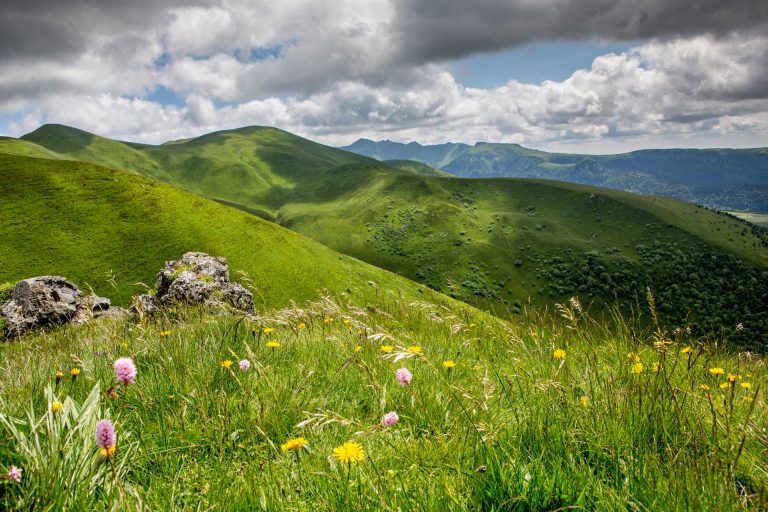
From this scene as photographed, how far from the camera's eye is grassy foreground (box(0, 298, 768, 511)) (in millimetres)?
2240

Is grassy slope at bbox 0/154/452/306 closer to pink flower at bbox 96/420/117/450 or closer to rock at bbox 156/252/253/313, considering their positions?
rock at bbox 156/252/253/313

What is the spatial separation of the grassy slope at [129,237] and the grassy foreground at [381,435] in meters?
66.1

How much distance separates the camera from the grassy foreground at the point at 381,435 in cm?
224

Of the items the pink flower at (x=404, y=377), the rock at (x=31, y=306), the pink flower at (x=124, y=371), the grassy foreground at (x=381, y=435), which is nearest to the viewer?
the grassy foreground at (x=381, y=435)

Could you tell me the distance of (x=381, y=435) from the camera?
10.5 ft

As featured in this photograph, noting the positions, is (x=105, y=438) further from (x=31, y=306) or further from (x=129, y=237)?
(x=129, y=237)

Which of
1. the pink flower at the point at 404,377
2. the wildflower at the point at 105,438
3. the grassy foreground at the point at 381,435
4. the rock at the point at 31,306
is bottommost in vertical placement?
the rock at the point at 31,306

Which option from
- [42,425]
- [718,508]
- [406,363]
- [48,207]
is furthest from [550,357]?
[48,207]

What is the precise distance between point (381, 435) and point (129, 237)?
9834 cm

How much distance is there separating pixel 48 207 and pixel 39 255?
698 inches

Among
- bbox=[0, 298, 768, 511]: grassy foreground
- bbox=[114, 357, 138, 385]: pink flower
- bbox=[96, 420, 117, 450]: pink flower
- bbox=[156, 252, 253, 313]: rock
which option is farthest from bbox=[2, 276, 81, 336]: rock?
bbox=[96, 420, 117, 450]: pink flower

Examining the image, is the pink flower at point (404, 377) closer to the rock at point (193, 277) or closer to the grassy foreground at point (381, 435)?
the grassy foreground at point (381, 435)

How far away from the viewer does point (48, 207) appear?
285 ft

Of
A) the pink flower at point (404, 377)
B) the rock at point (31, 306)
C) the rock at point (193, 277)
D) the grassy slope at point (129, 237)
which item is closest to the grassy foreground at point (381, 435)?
the pink flower at point (404, 377)
